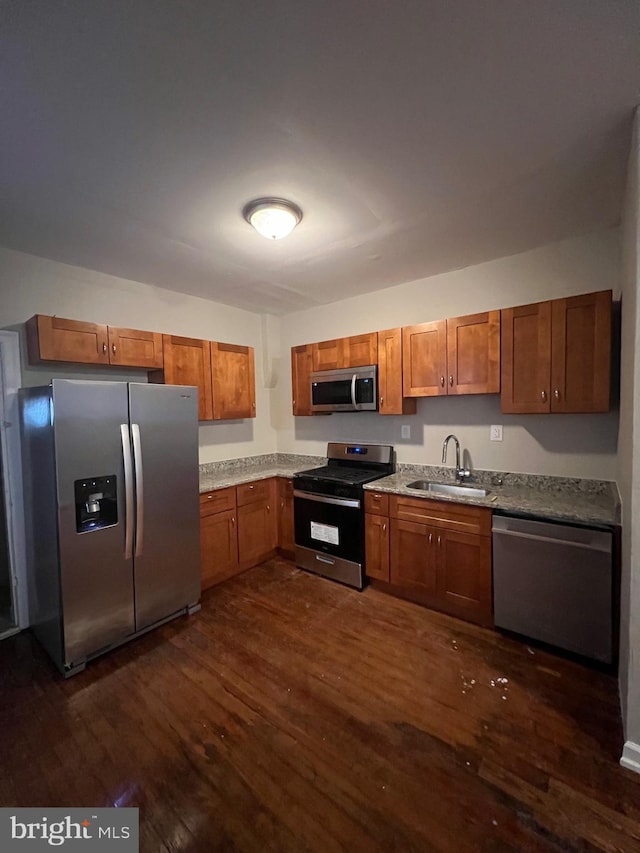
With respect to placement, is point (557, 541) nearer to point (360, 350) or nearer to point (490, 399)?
point (490, 399)

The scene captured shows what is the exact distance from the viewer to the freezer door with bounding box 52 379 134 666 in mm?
2027

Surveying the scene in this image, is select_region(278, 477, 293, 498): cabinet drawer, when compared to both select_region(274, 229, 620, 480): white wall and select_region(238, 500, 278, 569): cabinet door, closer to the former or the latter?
select_region(238, 500, 278, 569): cabinet door

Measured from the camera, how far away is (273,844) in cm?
123

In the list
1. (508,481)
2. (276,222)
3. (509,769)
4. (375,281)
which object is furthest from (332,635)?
(375,281)

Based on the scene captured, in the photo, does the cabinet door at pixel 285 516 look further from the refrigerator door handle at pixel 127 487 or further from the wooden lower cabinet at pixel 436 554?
the refrigerator door handle at pixel 127 487

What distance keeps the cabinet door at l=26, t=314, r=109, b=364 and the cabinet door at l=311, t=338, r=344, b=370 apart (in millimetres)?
1813

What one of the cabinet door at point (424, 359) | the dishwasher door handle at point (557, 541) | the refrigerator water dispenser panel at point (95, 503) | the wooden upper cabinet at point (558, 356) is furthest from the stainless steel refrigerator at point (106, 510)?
the wooden upper cabinet at point (558, 356)

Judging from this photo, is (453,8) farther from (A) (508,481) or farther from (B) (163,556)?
(B) (163,556)

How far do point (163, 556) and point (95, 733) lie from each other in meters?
0.98

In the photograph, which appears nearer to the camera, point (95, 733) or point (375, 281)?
point (95, 733)

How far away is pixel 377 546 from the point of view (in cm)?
285

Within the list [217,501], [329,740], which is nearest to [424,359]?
[217,501]

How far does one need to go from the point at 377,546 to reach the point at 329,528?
0.47m

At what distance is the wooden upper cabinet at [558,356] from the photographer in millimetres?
2131
